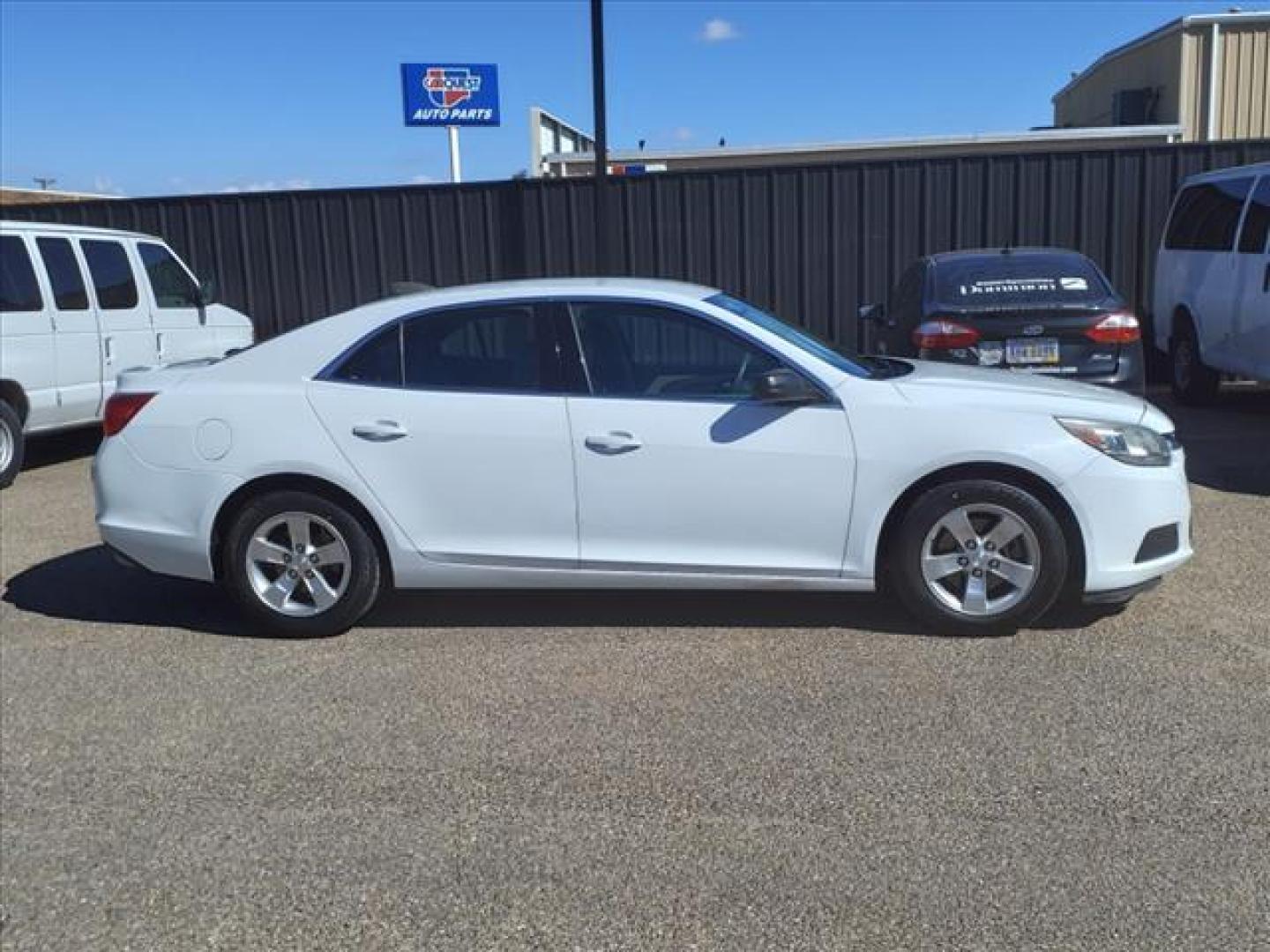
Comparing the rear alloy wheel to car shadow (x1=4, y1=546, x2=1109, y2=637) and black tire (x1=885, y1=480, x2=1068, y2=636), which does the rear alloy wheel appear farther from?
black tire (x1=885, y1=480, x2=1068, y2=636)

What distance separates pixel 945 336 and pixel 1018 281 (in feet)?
2.22

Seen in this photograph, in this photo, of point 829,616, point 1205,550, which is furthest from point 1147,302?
point 829,616

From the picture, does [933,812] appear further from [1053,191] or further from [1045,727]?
[1053,191]

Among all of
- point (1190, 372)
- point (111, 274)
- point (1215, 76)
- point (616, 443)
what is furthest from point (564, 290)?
point (1215, 76)

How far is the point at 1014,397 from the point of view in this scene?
4.95 meters

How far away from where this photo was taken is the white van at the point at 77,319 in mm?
9008

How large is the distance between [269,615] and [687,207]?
8265mm

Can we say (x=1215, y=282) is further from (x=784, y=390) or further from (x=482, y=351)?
(x=482, y=351)

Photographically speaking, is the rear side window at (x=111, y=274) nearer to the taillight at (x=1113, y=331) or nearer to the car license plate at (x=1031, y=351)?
the car license plate at (x=1031, y=351)

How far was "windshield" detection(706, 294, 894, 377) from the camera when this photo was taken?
516cm

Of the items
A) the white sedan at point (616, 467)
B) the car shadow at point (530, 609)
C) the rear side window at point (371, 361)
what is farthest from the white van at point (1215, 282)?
the rear side window at point (371, 361)

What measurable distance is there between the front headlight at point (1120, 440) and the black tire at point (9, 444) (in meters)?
7.56

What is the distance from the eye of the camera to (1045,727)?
4.05 m

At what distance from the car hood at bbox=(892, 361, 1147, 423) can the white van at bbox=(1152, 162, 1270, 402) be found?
15.0ft
